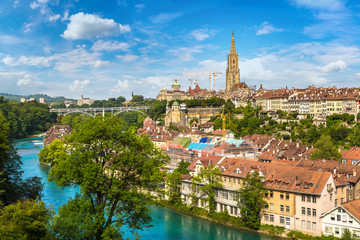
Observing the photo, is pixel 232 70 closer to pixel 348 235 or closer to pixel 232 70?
pixel 232 70

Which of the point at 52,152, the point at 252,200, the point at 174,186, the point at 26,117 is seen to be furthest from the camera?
the point at 26,117

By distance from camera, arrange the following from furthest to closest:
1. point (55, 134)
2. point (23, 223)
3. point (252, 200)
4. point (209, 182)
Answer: point (55, 134) → point (209, 182) → point (252, 200) → point (23, 223)

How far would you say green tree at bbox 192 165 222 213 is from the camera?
22688mm

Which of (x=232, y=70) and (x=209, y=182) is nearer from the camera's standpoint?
(x=209, y=182)

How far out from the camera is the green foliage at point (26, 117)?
70.1 meters

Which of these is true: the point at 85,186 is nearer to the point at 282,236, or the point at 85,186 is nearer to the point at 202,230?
the point at 202,230

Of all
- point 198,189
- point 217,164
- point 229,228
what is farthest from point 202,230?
point 217,164

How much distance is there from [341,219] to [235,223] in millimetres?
5720

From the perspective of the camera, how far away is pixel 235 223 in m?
21.3

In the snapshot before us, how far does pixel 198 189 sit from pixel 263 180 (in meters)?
4.42

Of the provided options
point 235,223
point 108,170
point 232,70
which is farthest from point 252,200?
point 232,70

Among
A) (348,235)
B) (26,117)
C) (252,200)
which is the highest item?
(26,117)

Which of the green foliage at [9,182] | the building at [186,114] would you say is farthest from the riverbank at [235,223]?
the building at [186,114]

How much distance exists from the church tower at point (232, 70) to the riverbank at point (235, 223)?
6446 centimetres
